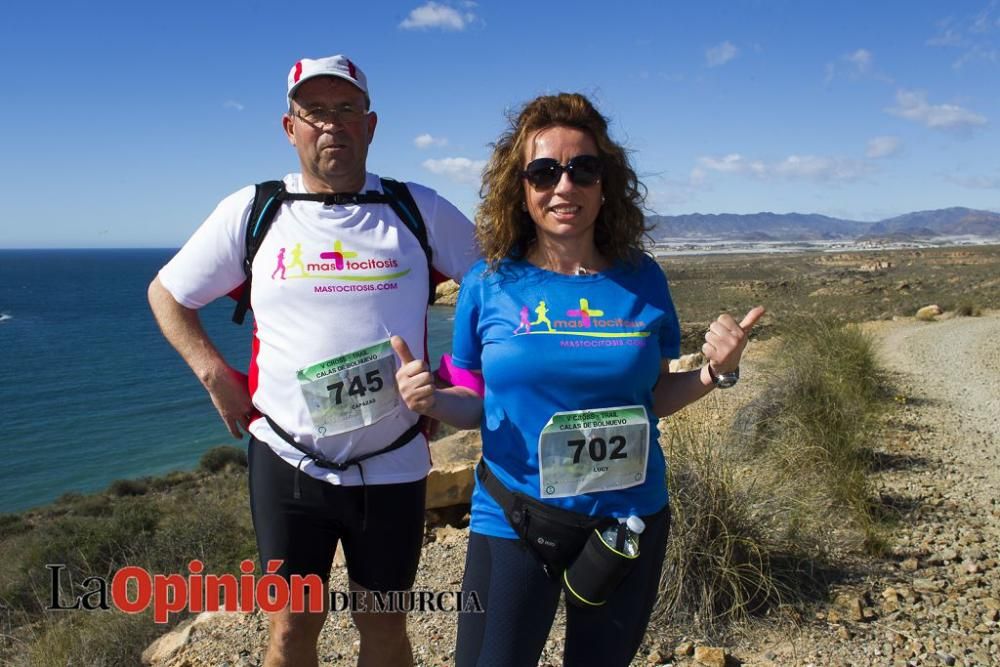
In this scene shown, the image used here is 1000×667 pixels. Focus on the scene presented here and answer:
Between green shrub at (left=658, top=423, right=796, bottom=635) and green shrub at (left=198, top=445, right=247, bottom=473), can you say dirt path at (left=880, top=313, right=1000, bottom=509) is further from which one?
green shrub at (left=198, top=445, right=247, bottom=473)

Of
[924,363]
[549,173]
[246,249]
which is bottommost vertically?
[924,363]

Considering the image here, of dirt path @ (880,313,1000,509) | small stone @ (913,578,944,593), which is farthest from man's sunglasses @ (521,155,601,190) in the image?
dirt path @ (880,313,1000,509)

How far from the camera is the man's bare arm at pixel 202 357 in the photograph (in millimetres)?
2477

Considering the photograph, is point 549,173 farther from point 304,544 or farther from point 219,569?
point 219,569

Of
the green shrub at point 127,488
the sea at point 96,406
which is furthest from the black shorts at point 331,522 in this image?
the sea at point 96,406

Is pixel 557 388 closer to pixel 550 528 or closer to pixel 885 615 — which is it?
pixel 550 528

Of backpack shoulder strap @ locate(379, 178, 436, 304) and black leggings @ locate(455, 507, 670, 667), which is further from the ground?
backpack shoulder strap @ locate(379, 178, 436, 304)

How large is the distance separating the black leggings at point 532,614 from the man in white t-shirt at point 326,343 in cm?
56

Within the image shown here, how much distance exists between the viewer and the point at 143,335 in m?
55.9

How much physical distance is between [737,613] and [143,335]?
197 feet

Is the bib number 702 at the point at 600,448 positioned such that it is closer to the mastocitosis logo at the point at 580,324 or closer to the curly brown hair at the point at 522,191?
the mastocitosis logo at the point at 580,324

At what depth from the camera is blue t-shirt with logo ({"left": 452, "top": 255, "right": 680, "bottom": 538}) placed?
6.32ft

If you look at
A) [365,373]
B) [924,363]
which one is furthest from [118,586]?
[924,363]

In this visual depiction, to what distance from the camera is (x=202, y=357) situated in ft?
8.19
